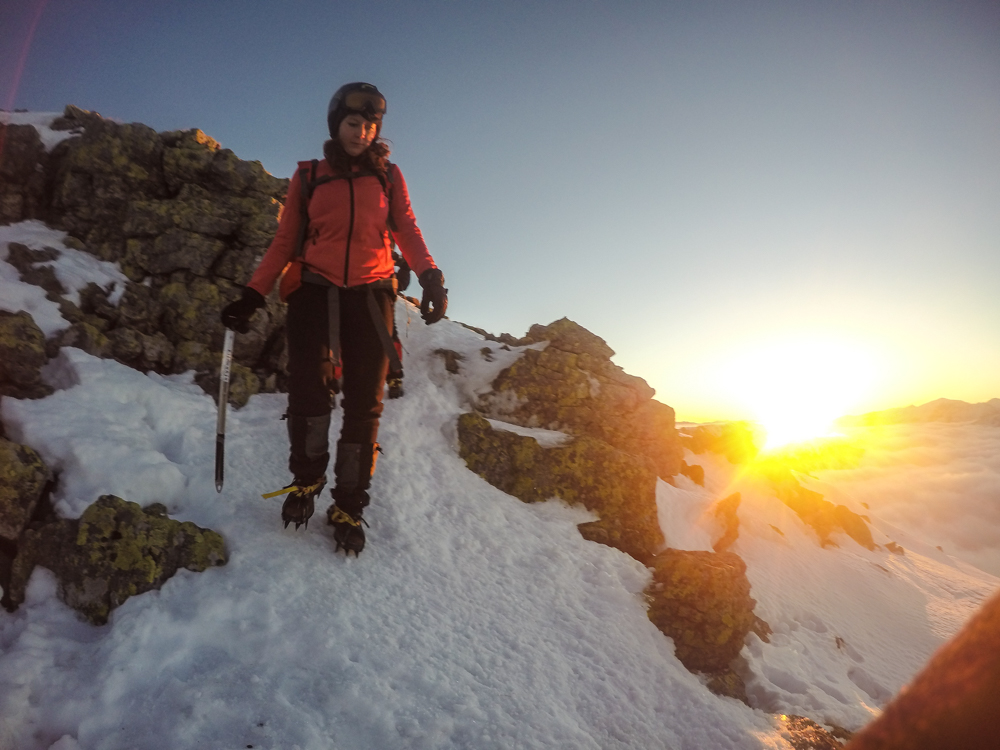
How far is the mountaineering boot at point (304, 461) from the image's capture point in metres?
4.35

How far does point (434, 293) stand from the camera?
15.1 ft

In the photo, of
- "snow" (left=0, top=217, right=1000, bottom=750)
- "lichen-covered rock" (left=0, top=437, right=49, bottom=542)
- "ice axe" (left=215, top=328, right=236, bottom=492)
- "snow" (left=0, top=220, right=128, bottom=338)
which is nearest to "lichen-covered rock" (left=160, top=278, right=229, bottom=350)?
"snow" (left=0, top=220, right=128, bottom=338)

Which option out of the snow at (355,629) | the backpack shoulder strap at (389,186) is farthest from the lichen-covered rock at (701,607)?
the backpack shoulder strap at (389,186)

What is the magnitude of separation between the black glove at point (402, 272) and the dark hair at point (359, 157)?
86cm

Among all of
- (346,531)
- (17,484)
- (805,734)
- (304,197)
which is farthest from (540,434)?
(17,484)

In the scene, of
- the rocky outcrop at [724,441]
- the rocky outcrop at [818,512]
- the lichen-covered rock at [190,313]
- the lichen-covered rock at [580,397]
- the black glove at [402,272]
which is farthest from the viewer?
the rocky outcrop at [724,441]

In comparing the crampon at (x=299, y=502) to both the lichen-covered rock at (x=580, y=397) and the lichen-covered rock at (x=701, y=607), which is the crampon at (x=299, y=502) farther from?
the lichen-covered rock at (x=580, y=397)

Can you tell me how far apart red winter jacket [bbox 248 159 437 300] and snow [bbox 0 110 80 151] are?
8277mm

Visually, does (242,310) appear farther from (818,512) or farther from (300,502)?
(818,512)

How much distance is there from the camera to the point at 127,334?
263 inches

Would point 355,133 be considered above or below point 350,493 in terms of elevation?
above

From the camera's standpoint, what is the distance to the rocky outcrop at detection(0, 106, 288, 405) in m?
6.86

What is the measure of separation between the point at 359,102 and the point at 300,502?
3.86 meters

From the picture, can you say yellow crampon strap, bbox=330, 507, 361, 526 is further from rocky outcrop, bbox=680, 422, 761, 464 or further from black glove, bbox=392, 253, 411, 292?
rocky outcrop, bbox=680, 422, 761, 464
